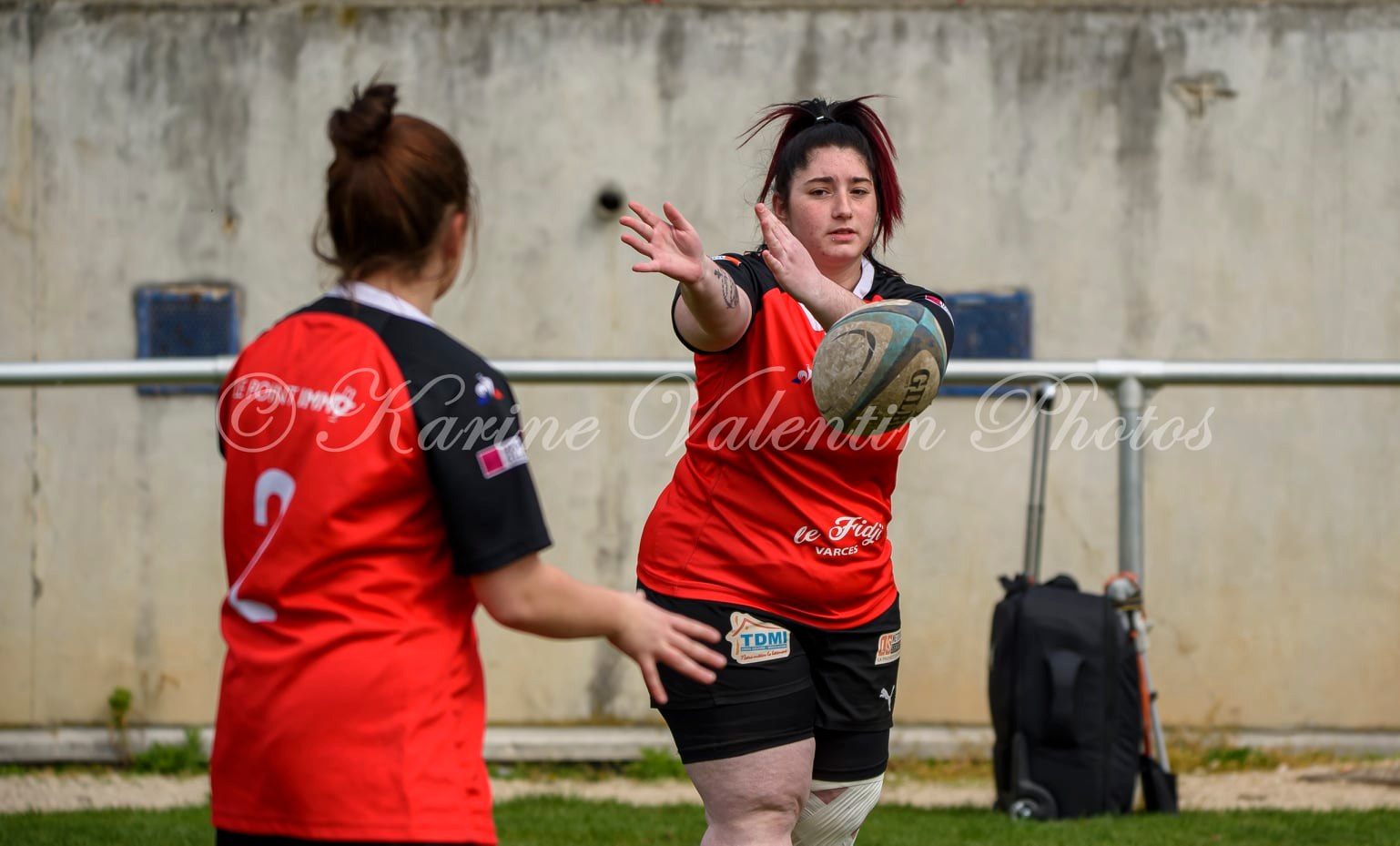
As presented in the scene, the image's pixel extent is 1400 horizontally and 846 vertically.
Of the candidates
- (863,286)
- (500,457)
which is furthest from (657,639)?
(863,286)

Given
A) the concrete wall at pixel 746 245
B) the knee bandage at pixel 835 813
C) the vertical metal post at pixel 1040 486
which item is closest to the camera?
the knee bandage at pixel 835 813

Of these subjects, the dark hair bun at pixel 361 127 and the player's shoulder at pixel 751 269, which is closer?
the dark hair bun at pixel 361 127

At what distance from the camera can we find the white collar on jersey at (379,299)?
2.34 metres

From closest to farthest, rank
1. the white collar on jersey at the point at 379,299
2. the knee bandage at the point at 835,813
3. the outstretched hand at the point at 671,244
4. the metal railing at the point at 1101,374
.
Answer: the white collar on jersey at the point at 379,299
the outstretched hand at the point at 671,244
the knee bandage at the point at 835,813
the metal railing at the point at 1101,374

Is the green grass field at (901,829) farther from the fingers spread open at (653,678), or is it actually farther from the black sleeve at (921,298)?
the fingers spread open at (653,678)

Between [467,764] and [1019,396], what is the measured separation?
5430 mm

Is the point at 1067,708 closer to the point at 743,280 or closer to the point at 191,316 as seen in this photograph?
the point at 743,280

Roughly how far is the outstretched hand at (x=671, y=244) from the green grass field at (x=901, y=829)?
2.74 meters

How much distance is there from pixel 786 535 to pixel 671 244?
2.40 ft

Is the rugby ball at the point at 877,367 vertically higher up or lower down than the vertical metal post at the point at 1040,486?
higher up

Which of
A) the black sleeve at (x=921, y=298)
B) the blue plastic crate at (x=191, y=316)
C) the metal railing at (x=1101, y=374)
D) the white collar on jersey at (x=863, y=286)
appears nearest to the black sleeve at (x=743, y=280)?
the white collar on jersey at (x=863, y=286)

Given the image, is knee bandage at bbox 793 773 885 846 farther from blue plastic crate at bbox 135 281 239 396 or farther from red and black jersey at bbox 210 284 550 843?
blue plastic crate at bbox 135 281 239 396

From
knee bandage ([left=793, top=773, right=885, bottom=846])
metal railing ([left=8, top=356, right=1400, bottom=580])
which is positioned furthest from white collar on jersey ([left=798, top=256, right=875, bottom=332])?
metal railing ([left=8, top=356, right=1400, bottom=580])

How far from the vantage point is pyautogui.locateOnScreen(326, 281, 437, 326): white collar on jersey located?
2.34m
